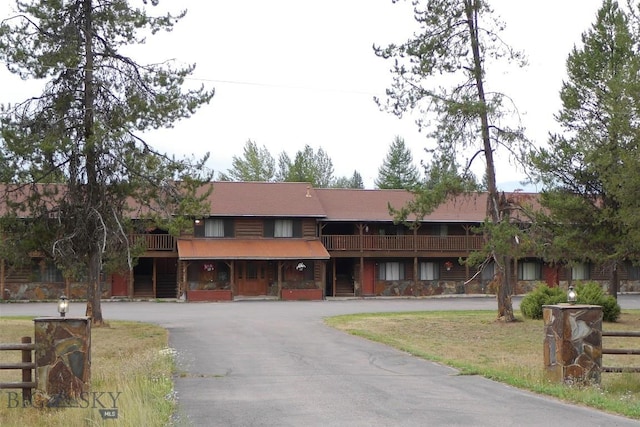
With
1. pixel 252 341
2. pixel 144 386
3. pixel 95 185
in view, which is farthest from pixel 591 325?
pixel 95 185

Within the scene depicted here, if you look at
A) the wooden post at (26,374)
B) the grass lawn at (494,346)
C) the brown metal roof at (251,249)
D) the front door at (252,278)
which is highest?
the brown metal roof at (251,249)

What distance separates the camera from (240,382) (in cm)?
1174

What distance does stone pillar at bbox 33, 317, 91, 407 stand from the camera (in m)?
10.2

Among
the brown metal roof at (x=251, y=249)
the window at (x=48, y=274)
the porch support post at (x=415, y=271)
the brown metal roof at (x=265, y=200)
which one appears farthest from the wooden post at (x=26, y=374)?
the porch support post at (x=415, y=271)

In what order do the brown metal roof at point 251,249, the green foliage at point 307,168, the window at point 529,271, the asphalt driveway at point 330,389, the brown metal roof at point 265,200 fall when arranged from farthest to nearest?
the green foliage at point 307,168, the window at point 529,271, the brown metal roof at point 265,200, the brown metal roof at point 251,249, the asphalt driveway at point 330,389

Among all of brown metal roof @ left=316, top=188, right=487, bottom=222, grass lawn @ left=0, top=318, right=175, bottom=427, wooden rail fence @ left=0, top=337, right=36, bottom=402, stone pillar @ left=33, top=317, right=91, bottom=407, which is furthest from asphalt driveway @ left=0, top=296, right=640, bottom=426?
brown metal roof @ left=316, top=188, right=487, bottom=222

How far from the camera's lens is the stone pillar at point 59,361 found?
1020 centimetres

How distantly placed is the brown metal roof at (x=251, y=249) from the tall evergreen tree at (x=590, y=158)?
14706 mm

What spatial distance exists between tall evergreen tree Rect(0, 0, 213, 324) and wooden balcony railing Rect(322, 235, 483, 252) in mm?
21109

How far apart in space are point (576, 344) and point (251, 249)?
101ft

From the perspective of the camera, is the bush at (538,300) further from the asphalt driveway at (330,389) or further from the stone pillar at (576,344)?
the stone pillar at (576,344)

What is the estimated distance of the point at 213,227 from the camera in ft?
140

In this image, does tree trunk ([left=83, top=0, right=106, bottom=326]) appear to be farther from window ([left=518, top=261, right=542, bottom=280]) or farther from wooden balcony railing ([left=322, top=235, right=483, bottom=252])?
window ([left=518, top=261, right=542, bottom=280])

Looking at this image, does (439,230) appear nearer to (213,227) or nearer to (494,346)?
(213,227)
